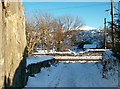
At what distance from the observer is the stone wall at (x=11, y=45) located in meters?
10.8

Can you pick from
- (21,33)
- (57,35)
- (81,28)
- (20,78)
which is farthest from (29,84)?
(81,28)

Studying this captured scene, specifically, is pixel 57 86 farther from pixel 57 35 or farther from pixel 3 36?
pixel 57 35

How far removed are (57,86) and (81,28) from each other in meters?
64.9

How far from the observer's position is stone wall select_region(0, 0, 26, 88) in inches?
424

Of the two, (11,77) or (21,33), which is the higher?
(21,33)

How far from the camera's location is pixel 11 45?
474 inches

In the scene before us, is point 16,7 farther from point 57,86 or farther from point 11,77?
point 57,86

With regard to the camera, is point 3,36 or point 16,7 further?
point 16,7

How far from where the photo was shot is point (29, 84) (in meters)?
15.0

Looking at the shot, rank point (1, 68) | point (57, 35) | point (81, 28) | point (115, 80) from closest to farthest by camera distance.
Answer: point (1, 68) < point (115, 80) < point (57, 35) < point (81, 28)

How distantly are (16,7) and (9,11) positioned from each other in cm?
117

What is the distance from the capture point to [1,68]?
1039 cm

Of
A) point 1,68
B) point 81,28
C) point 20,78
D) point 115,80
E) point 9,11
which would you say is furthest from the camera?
point 81,28

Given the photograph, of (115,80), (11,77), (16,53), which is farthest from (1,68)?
(115,80)
